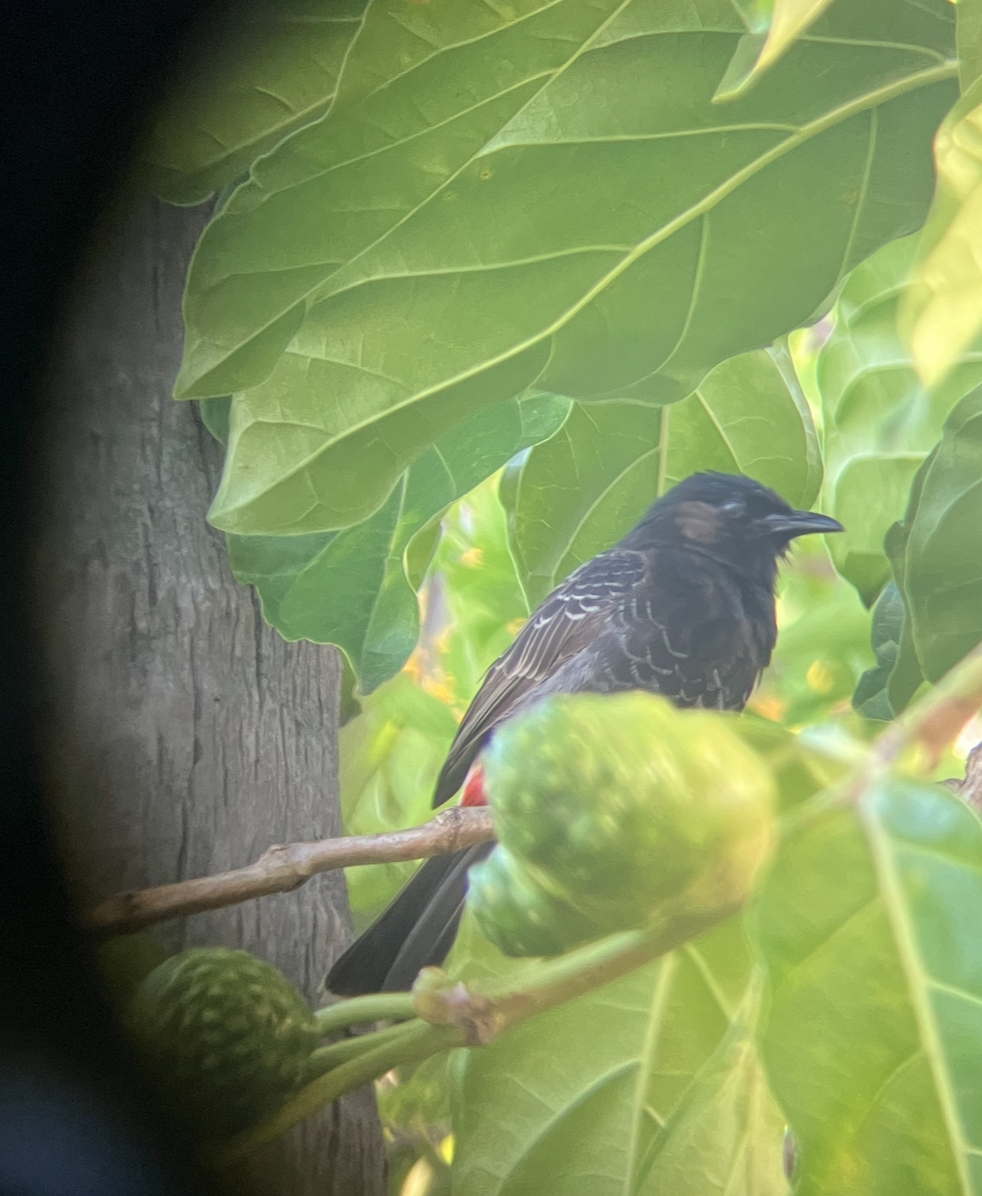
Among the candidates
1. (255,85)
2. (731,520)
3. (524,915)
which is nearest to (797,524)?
(731,520)

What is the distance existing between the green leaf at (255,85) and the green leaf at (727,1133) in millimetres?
455

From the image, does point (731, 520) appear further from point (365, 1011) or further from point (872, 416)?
point (365, 1011)

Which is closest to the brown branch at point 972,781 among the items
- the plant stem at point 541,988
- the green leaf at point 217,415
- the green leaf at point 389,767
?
the plant stem at point 541,988

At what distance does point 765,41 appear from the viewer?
1.38 feet

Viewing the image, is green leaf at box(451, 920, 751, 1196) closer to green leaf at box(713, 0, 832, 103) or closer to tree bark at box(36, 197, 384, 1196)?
tree bark at box(36, 197, 384, 1196)

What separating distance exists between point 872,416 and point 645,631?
16 centimetres

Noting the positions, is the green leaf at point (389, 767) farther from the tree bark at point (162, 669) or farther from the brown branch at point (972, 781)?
the brown branch at point (972, 781)

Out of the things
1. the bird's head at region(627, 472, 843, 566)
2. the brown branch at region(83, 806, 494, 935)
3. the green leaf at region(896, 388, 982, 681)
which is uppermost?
the bird's head at region(627, 472, 843, 566)

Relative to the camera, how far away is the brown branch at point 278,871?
0.47 m

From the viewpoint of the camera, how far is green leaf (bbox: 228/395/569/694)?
1.67ft

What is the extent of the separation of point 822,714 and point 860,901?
12 cm

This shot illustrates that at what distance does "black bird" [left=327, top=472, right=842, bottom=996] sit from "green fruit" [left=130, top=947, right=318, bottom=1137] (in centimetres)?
4

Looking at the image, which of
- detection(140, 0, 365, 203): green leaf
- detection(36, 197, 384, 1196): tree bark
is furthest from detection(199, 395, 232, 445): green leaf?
detection(140, 0, 365, 203): green leaf

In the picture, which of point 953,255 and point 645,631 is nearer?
point 953,255
